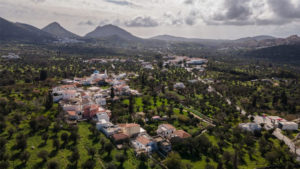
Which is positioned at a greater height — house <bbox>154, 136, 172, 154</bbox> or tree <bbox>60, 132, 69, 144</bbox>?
tree <bbox>60, 132, 69, 144</bbox>

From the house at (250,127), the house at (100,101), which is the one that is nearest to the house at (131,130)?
the house at (100,101)

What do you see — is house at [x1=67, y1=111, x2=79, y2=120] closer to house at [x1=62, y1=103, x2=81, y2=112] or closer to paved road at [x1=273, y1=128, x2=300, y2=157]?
house at [x1=62, y1=103, x2=81, y2=112]

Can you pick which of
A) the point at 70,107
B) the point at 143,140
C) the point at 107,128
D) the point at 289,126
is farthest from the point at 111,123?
the point at 289,126

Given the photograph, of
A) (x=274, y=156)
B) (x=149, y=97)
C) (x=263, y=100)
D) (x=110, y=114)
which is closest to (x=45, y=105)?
(x=110, y=114)

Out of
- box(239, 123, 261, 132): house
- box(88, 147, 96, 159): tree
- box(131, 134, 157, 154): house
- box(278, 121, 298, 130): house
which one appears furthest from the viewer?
box(278, 121, 298, 130): house

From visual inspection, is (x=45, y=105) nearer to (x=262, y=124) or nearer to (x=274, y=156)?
(x=274, y=156)

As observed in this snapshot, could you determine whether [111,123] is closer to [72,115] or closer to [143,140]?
[72,115]

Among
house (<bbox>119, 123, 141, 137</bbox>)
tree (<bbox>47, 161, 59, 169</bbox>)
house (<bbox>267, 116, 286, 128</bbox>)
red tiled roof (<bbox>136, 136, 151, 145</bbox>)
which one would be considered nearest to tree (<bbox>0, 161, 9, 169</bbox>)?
tree (<bbox>47, 161, 59, 169</bbox>)

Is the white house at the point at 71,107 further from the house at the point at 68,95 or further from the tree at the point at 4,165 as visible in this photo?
the tree at the point at 4,165
